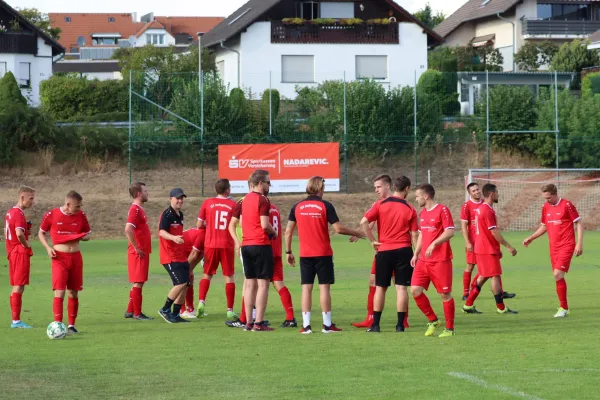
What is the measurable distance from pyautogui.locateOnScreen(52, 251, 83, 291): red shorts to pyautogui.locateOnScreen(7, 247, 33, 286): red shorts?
786 millimetres

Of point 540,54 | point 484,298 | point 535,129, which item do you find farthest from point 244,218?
point 540,54

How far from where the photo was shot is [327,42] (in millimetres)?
53031

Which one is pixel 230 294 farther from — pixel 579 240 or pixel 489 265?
pixel 579 240

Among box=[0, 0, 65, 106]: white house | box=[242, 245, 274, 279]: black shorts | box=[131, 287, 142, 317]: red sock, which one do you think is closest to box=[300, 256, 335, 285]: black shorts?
box=[242, 245, 274, 279]: black shorts

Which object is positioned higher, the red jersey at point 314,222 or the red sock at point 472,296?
the red jersey at point 314,222

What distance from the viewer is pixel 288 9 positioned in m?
53.4

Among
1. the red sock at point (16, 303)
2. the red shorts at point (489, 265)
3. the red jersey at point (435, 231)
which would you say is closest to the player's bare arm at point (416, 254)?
the red jersey at point (435, 231)

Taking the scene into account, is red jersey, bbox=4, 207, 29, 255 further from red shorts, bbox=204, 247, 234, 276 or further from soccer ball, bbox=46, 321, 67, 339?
red shorts, bbox=204, 247, 234, 276

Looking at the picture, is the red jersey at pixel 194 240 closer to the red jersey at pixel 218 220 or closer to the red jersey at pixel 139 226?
the red jersey at pixel 218 220

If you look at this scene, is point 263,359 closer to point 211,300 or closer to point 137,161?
point 211,300

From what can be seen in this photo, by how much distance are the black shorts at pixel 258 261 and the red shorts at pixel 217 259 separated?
1.52m

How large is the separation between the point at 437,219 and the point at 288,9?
1684 inches

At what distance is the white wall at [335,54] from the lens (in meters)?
52.0

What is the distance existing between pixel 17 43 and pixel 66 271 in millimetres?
47673
